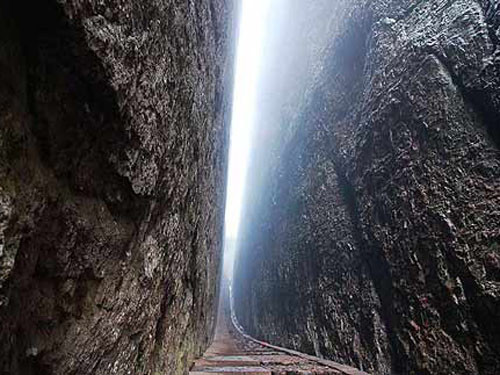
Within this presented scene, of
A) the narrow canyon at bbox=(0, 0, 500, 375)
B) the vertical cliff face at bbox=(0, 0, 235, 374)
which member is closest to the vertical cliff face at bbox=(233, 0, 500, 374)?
the narrow canyon at bbox=(0, 0, 500, 375)

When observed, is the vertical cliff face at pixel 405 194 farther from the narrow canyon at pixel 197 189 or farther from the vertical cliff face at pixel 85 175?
the vertical cliff face at pixel 85 175

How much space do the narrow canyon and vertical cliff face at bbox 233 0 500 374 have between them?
1 cm

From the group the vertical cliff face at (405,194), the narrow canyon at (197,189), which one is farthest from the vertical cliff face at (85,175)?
the vertical cliff face at (405,194)

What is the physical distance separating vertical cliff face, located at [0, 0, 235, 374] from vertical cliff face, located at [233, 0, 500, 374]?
1859 mm

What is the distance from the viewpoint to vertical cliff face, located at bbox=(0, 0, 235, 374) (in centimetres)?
95

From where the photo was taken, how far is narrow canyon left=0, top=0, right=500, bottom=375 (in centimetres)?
103

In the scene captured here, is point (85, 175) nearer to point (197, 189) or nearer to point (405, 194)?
point (197, 189)

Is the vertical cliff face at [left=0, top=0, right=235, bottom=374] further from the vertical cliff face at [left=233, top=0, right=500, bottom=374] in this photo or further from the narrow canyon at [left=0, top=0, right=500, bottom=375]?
the vertical cliff face at [left=233, top=0, right=500, bottom=374]

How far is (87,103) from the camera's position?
1191 mm

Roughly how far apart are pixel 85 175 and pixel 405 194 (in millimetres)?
2486

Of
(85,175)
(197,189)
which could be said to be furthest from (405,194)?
(85,175)

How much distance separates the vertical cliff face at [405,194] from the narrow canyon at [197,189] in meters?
0.01

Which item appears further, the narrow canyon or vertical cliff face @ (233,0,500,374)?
vertical cliff face @ (233,0,500,374)

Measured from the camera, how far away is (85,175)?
4.12 feet
